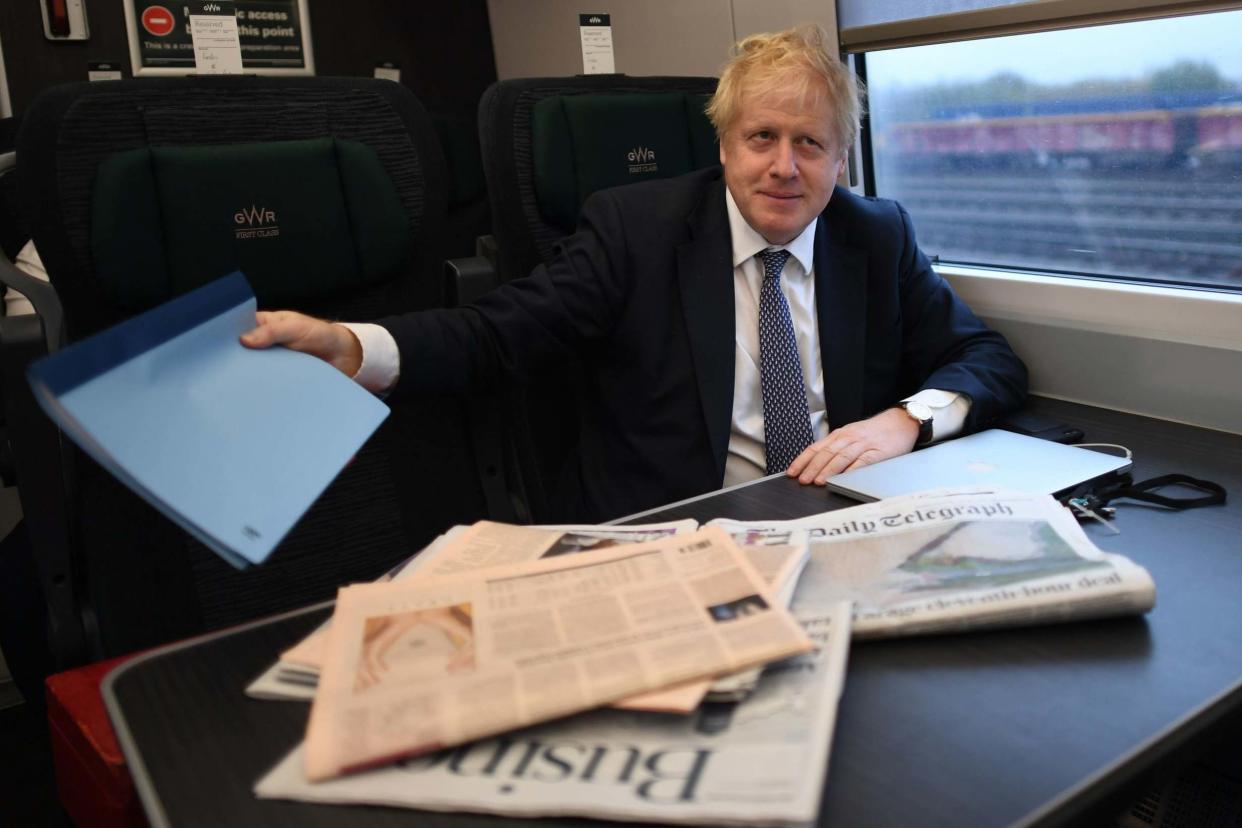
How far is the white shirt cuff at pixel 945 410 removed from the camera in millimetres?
1502

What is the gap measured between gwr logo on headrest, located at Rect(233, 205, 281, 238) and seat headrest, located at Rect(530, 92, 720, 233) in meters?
0.46

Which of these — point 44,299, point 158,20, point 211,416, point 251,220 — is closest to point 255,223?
point 251,220

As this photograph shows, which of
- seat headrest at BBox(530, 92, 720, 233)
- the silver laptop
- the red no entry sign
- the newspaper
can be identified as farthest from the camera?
the red no entry sign

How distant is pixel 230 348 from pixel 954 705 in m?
0.70

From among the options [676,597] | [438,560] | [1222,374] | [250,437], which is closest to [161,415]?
[250,437]

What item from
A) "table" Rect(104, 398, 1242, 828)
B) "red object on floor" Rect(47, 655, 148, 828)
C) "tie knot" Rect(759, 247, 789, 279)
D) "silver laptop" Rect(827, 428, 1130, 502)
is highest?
"tie knot" Rect(759, 247, 789, 279)

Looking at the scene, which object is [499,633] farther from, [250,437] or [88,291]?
[88,291]

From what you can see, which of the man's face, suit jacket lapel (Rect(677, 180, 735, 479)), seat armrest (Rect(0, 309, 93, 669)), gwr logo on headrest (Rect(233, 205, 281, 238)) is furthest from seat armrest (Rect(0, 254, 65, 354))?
the man's face

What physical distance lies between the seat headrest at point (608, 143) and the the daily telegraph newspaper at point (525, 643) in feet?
3.04

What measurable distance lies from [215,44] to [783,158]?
0.86 m

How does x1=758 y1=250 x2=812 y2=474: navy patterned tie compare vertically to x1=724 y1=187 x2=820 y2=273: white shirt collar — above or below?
below

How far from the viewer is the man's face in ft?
5.16

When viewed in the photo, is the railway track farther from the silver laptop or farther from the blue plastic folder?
the blue plastic folder

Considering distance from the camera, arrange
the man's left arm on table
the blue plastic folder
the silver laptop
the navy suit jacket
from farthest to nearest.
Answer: the navy suit jacket < the man's left arm on table < the silver laptop < the blue plastic folder
